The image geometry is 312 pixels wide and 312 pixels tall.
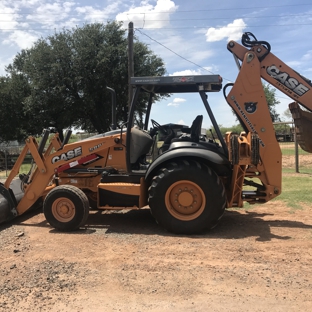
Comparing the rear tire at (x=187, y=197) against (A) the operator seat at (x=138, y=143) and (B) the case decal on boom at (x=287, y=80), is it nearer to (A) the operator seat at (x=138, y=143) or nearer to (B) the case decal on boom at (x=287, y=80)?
(A) the operator seat at (x=138, y=143)

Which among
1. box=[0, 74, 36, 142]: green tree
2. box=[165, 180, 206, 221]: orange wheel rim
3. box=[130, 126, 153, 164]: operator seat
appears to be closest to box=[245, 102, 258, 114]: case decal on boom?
box=[165, 180, 206, 221]: orange wheel rim

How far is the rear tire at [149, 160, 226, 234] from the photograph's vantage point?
17.8 ft

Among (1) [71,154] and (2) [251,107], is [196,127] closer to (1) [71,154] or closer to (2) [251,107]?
(2) [251,107]

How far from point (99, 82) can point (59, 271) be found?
67.2ft

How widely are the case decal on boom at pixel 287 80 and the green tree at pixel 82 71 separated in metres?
16.7

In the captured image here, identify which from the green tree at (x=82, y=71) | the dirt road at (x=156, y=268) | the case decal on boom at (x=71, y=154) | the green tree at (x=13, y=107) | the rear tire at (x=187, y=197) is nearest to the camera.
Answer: the dirt road at (x=156, y=268)

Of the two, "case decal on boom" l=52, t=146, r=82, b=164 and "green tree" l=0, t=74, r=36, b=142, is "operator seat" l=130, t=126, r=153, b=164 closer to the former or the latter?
"case decal on boom" l=52, t=146, r=82, b=164

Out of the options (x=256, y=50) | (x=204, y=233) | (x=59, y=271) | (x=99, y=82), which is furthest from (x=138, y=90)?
(x=99, y=82)

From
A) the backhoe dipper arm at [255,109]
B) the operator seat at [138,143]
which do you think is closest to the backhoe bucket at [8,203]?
the operator seat at [138,143]

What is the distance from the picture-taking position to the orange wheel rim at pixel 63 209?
587cm

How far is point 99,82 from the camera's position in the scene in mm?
23422

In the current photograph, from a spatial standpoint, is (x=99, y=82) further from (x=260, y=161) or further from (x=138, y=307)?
(x=138, y=307)

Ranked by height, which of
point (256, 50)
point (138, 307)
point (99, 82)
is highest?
point (99, 82)

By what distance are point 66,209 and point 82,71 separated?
1918 cm
